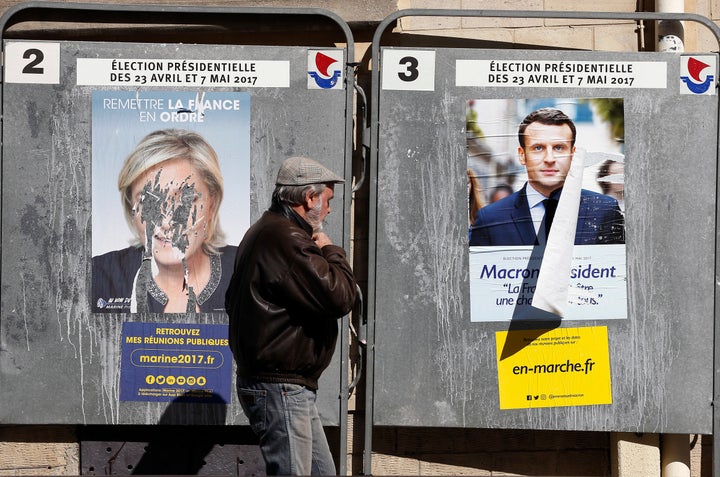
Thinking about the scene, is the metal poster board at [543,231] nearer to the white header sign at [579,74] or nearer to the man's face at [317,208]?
the white header sign at [579,74]

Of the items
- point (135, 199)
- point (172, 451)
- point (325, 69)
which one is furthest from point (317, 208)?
point (172, 451)

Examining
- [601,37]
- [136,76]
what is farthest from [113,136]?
[601,37]

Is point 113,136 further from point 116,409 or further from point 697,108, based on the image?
point 697,108

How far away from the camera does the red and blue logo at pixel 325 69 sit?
596 centimetres

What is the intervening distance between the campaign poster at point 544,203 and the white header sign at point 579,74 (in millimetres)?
100

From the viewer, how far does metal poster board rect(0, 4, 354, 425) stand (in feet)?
19.5

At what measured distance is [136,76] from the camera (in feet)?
19.6

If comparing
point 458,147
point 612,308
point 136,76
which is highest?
point 136,76

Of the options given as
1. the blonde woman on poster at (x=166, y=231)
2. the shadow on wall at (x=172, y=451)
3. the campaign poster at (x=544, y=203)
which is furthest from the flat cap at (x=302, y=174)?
the shadow on wall at (x=172, y=451)

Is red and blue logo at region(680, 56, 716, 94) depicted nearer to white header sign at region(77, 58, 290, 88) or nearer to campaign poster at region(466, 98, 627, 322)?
campaign poster at region(466, 98, 627, 322)

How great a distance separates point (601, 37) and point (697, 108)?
0.73 m

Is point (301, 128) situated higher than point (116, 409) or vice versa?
point (301, 128)

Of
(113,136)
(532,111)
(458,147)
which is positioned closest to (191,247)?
(113,136)

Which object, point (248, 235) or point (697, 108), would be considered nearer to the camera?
point (248, 235)
